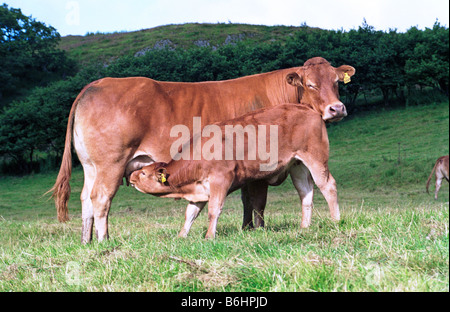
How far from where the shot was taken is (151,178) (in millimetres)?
6738

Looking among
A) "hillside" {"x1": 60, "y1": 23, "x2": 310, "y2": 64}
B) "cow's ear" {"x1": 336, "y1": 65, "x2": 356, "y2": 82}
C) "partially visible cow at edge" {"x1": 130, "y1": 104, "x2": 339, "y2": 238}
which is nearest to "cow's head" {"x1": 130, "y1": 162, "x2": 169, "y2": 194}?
"partially visible cow at edge" {"x1": 130, "y1": 104, "x2": 339, "y2": 238}

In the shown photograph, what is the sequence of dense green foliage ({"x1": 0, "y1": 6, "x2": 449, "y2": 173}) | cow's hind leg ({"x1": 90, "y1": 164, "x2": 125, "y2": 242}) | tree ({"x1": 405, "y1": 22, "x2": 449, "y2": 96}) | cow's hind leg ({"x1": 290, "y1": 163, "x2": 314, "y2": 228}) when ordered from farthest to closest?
1. tree ({"x1": 405, "y1": 22, "x2": 449, "y2": 96})
2. dense green foliage ({"x1": 0, "y1": 6, "x2": 449, "y2": 173})
3. cow's hind leg ({"x1": 290, "y1": 163, "x2": 314, "y2": 228})
4. cow's hind leg ({"x1": 90, "y1": 164, "x2": 125, "y2": 242})

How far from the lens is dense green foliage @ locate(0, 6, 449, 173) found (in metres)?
30.0

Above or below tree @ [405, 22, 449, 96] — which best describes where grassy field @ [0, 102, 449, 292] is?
below

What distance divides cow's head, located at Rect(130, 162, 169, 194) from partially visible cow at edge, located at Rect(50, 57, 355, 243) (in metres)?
0.31

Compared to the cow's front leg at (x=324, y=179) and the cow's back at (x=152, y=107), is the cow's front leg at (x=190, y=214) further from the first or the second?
the cow's front leg at (x=324, y=179)

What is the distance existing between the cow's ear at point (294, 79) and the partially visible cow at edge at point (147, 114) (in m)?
0.01

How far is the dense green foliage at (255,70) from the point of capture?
30047 millimetres

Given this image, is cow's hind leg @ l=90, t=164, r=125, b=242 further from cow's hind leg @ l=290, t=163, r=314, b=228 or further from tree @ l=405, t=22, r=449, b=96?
tree @ l=405, t=22, r=449, b=96

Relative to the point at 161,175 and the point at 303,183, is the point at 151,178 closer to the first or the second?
the point at 161,175

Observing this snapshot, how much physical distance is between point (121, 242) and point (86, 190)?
1.73m

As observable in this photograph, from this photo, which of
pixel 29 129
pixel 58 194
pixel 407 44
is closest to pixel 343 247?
pixel 58 194

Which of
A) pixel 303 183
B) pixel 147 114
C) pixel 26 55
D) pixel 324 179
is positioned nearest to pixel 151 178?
pixel 147 114
